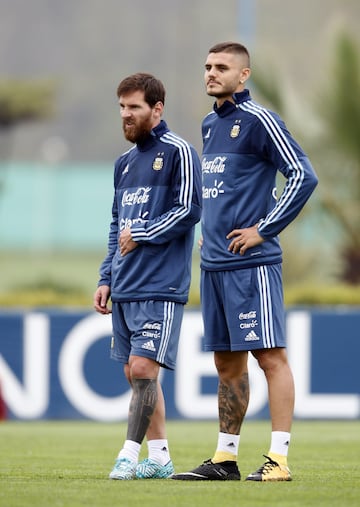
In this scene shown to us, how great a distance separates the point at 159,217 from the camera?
807 centimetres

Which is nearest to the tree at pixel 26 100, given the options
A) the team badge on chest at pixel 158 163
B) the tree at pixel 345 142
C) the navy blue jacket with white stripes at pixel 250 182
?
the tree at pixel 345 142

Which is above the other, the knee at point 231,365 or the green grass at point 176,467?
the knee at point 231,365

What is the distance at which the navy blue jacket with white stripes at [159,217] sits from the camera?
805cm

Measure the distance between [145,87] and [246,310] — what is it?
1.42m

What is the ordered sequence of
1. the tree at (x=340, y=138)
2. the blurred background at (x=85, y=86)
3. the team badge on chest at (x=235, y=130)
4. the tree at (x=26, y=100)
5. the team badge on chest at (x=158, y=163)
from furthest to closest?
the blurred background at (x=85, y=86) < the tree at (x=26, y=100) < the tree at (x=340, y=138) < the team badge on chest at (x=158, y=163) < the team badge on chest at (x=235, y=130)

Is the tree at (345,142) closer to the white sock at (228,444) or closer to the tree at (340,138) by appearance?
the tree at (340,138)

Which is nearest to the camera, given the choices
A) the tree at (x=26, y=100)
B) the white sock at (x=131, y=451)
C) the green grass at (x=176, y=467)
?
the green grass at (x=176, y=467)

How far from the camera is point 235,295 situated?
25.7ft

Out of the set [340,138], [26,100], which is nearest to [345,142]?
[340,138]

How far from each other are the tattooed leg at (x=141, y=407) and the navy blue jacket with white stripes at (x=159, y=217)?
487mm

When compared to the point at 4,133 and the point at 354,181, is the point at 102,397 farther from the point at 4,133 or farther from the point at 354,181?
the point at 4,133

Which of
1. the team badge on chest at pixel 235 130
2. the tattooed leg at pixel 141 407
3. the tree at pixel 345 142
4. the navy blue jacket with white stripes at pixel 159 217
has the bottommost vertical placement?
the tattooed leg at pixel 141 407

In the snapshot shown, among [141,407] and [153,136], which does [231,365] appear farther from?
[153,136]

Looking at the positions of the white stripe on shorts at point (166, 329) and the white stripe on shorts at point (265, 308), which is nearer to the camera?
the white stripe on shorts at point (265, 308)
